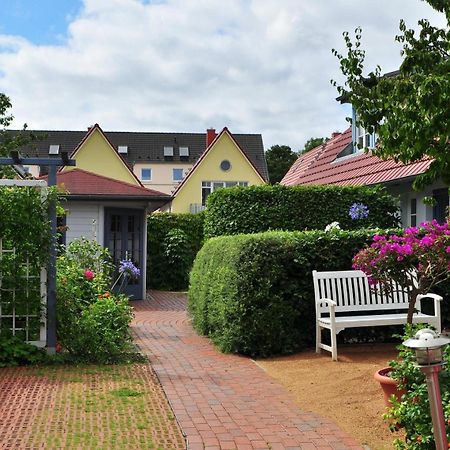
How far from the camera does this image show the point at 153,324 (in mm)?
14109

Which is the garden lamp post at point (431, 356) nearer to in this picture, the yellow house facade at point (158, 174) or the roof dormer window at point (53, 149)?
the roof dormer window at point (53, 149)

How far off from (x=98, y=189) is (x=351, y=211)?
23.4ft

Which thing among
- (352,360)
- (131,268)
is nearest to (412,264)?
(352,360)

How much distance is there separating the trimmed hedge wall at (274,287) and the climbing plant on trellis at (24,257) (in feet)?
8.56

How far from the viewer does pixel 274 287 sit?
999 centimetres

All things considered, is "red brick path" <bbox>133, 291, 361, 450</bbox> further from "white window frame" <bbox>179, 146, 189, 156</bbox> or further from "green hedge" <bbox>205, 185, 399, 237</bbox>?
"white window frame" <bbox>179, 146, 189, 156</bbox>

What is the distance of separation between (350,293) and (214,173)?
38.8m

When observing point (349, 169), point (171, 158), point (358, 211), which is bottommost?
point (358, 211)

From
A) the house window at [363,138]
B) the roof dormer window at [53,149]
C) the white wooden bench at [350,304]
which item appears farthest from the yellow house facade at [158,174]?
the white wooden bench at [350,304]

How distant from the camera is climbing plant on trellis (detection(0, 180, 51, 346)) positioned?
359 inches

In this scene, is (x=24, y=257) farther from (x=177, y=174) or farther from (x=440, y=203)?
(x=177, y=174)

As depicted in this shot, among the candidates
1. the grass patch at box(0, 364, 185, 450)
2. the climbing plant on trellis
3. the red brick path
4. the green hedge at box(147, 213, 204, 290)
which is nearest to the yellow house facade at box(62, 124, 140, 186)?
the green hedge at box(147, 213, 204, 290)

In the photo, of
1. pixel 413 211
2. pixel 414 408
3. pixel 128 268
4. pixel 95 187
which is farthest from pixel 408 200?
pixel 414 408

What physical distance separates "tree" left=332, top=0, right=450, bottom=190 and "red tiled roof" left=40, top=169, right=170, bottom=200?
12332 millimetres
